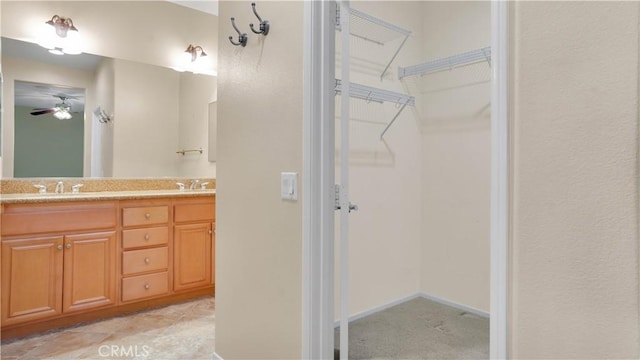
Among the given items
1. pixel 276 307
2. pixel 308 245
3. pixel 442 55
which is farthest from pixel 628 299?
pixel 442 55

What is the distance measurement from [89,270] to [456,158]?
2815 mm

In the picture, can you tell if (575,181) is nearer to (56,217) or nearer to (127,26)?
(56,217)

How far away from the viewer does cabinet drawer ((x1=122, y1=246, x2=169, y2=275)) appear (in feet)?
8.52

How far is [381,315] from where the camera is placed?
8.61ft

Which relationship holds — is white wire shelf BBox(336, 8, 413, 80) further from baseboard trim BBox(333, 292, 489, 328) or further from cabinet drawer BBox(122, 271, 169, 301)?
cabinet drawer BBox(122, 271, 169, 301)

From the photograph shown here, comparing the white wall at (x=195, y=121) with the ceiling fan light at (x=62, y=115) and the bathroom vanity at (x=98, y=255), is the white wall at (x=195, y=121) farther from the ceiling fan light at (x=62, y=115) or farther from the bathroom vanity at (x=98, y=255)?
the ceiling fan light at (x=62, y=115)

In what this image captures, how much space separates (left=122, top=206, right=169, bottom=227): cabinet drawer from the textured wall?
256 cm

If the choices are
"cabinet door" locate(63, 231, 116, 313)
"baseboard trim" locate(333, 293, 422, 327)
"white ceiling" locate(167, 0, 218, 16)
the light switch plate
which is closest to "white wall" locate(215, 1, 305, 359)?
the light switch plate

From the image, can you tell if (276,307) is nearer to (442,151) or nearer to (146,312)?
(146,312)

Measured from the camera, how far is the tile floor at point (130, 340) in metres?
2.07

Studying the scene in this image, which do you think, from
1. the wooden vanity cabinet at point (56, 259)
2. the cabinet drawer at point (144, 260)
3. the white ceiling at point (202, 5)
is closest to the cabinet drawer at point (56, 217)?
the wooden vanity cabinet at point (56, 259)

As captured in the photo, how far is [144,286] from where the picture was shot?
2670 mm

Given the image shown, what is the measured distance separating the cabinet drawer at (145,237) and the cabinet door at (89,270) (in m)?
0.08

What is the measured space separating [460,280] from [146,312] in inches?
95.8
